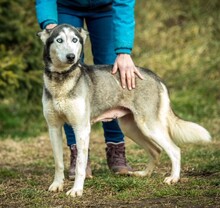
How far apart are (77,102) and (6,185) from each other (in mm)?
1054

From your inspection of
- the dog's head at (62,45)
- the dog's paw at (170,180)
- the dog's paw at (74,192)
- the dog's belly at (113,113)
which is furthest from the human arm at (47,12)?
the dog's paw at (170,180)

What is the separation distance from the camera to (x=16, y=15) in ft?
30.3

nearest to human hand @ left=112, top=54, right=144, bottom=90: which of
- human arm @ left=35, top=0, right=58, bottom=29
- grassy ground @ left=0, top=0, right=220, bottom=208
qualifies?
human arm @ left=35, top=0, right=58, bottom=29

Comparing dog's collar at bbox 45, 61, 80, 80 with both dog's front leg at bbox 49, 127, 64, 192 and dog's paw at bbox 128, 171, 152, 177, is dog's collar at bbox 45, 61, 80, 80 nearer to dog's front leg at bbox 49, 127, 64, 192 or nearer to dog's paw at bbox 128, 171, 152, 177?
dog's front leg at bbox 49, 127, 64, 192

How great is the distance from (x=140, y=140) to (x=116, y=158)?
15.8 inches

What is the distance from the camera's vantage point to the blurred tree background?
30.1 feet

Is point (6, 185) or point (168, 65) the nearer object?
point (6, 185)

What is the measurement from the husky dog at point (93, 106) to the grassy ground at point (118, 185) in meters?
0.19

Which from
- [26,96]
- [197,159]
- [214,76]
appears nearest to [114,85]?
[197,159]

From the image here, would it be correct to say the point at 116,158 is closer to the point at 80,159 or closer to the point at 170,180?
the point at 170,180

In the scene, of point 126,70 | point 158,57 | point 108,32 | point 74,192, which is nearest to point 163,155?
point 108,32

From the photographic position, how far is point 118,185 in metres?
5.00

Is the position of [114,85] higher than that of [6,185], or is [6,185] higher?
[114,85]

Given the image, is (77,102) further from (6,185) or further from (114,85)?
(6,185)
